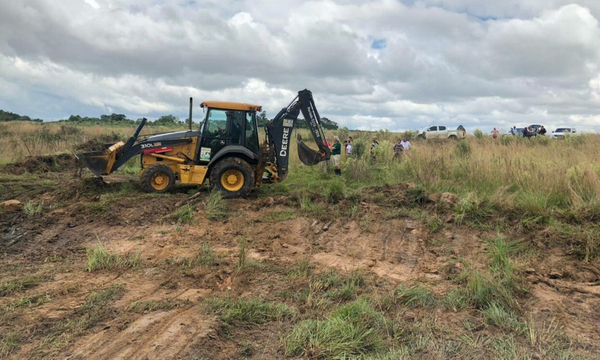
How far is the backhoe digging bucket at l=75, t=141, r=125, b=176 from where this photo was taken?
9.53 metres

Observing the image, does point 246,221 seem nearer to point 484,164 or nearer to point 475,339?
point 475,339

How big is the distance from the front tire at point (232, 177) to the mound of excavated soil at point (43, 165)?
22.3 feet

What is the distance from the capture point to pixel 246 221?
25.1ft

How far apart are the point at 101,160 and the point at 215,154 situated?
2.79m

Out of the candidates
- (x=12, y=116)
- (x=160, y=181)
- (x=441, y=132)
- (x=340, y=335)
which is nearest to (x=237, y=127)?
(x=160, y=181)

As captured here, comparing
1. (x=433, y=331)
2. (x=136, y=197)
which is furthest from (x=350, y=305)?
(x=136, y=197)

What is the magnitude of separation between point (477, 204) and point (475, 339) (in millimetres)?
4284

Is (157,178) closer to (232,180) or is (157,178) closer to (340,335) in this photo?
(232,180)

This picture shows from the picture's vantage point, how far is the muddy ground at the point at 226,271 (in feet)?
11.3

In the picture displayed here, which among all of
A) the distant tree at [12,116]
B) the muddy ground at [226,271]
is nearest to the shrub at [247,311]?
the muddy ground at [226,271]

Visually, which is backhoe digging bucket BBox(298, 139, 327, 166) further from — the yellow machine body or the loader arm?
the yellow machine body

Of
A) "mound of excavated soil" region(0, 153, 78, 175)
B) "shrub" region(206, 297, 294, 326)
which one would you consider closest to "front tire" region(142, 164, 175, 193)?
"mound of excavated soil" region(0, 153, 78, 175)

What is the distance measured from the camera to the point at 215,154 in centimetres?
985

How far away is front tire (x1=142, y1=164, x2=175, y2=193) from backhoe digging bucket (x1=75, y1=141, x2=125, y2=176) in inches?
36.0
